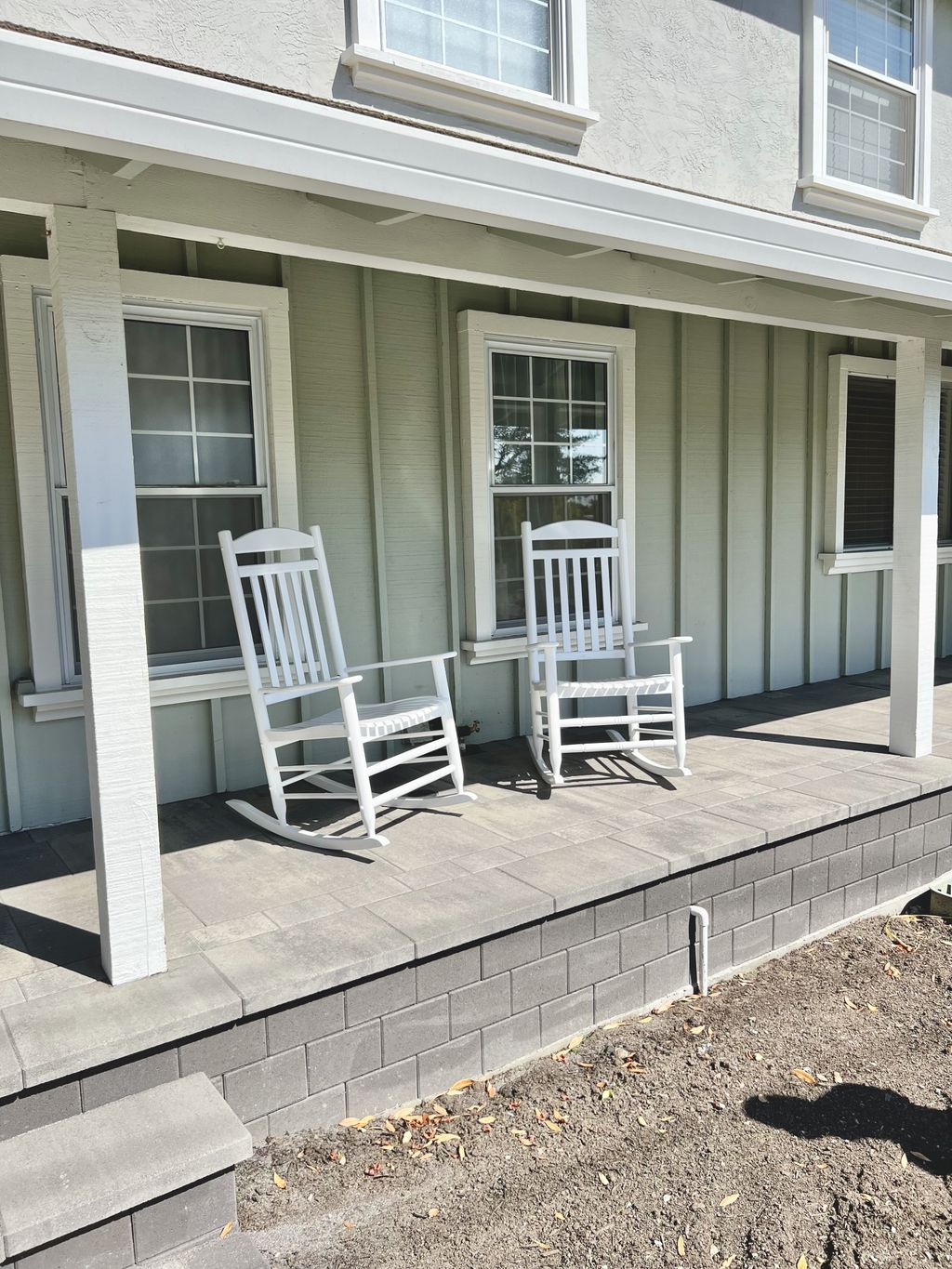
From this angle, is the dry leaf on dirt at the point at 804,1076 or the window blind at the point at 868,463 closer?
the dry leaf on dirt at the point at 804,1076

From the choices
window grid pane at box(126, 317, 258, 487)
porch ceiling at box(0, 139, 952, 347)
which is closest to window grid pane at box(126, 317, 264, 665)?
window grid pane at box(126, 317, 258, 487)

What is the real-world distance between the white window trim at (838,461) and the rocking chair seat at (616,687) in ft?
7.76

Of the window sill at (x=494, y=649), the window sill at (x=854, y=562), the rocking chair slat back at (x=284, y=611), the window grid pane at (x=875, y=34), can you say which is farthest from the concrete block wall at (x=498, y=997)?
the window grid pane at (x=875, y=34)

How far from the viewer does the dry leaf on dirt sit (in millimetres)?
2450

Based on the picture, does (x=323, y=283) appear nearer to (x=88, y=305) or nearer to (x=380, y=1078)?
(x=88, y=305)

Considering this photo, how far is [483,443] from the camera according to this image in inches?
165

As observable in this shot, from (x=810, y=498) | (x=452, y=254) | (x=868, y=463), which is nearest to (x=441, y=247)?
(x=452, y=254)

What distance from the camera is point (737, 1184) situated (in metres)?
2.05

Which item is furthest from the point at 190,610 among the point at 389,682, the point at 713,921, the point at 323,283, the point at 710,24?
the point at 710,24

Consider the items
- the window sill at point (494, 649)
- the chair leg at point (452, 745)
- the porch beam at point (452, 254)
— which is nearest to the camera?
the porch beam at point (452, 254)

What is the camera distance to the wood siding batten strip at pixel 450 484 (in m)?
4.09

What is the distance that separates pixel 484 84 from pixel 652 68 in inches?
31.8

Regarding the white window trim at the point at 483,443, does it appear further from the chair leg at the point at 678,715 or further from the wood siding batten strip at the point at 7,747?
the wood siding batten strip at the point at 7,747

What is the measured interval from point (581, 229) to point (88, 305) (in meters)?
1.34
